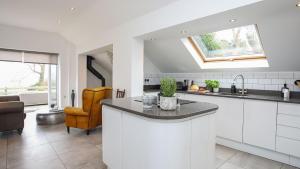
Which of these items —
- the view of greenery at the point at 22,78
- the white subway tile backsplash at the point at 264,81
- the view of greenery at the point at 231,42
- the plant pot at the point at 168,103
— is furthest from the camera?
the view of greenery at the point at 22,78

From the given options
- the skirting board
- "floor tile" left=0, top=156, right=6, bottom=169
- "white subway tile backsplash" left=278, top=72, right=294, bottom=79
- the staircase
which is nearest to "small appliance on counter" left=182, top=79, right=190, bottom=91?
the skirting board

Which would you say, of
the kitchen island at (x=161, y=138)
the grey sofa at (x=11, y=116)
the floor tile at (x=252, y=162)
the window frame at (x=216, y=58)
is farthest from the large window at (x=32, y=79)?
the floor tile at (x=252, y=162)

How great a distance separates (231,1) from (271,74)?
1.90 meters

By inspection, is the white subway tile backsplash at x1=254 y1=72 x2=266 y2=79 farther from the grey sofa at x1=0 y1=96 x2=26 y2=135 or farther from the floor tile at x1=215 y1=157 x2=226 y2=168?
the grey sofa at x1=0 y1=96 x2=26 y2=135

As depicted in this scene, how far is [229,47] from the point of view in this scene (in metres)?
3.50

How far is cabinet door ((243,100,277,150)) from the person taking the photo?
2.61 m

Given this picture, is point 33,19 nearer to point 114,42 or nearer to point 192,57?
point 114,42

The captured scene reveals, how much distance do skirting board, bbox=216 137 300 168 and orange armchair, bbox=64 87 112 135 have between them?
2.47 metres

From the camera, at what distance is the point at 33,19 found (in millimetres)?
4332

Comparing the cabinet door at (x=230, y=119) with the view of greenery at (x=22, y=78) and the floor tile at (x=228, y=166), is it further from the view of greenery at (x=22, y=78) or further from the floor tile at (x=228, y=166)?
the view of greenery at (x=22, y=78)

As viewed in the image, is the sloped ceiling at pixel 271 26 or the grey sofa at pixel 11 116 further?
the grey sofa at pixel 11 116

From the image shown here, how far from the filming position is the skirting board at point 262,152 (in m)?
2.49

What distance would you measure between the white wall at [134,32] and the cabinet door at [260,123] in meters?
1.63

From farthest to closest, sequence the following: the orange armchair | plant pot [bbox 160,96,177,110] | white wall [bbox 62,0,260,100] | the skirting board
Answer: the orange armchair → the skirting board → white wall [bbox 62,0,260,100] → plant pot [bbox 160,96,177,110]
